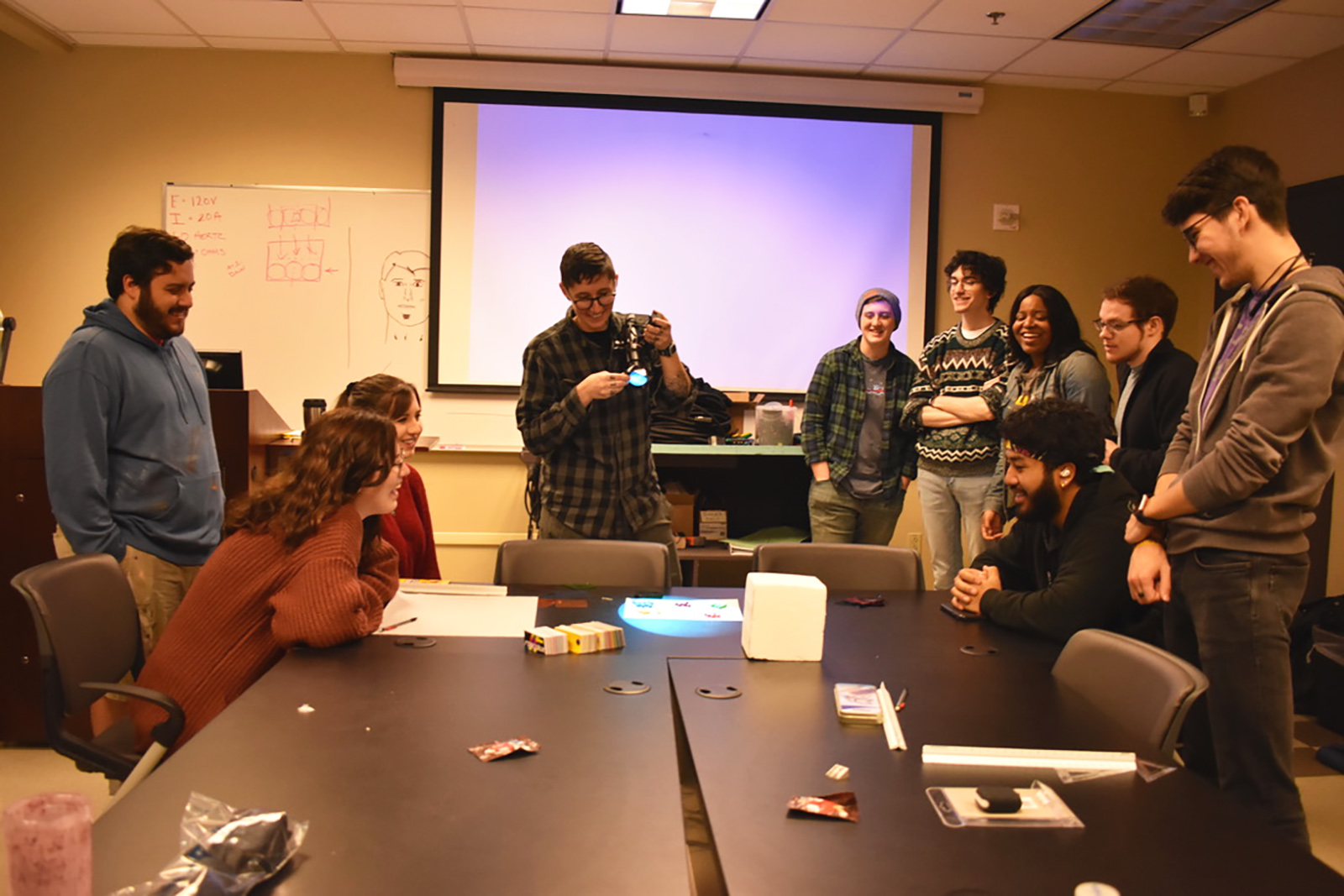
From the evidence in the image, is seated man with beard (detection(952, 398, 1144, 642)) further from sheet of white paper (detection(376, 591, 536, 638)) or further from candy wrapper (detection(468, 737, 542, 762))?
candy wrapper (detection(468, 737, 542, 762))

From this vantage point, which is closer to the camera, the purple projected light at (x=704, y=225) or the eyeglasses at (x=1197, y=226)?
the eyeglasses at (x=1197, y=226)

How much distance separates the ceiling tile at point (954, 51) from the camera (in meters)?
4.33

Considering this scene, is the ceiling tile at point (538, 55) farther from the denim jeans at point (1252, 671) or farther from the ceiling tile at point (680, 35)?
the denim jeans at point (1252, 671)

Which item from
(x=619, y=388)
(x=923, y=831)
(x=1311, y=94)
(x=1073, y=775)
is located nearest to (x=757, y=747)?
(x=923, y=831)

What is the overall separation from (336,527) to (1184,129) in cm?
490

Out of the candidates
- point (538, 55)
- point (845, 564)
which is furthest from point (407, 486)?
point (538, 55)

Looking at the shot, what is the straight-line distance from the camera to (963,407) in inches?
134

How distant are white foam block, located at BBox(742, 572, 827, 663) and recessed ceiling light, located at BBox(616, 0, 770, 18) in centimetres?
298

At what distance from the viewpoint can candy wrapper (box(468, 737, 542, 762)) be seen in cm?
132

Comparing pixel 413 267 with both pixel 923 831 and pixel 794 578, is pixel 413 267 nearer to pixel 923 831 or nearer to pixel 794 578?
pixel 794 578

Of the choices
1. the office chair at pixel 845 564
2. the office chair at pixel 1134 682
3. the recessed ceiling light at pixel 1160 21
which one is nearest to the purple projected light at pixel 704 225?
the recessed ceiling light at pixel 1160 21

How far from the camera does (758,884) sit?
1.00 metres

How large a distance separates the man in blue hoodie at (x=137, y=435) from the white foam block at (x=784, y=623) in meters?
1.65

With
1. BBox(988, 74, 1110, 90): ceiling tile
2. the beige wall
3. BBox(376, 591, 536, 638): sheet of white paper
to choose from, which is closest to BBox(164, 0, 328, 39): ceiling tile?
the beige wall
